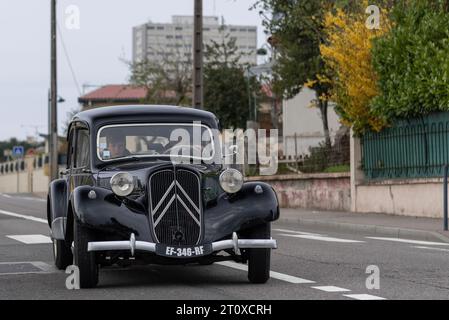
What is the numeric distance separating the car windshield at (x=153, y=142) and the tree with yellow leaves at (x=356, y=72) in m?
16.3

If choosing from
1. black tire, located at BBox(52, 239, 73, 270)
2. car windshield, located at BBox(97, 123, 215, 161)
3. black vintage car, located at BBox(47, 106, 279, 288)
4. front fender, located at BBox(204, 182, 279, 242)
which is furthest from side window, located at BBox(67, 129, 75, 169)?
front fender, located at BBox(204, 182, 279, 242)

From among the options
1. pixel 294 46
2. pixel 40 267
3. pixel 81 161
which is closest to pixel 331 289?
pixel 81 161

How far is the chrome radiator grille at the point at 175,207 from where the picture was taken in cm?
1069

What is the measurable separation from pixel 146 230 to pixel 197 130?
2.39 metres

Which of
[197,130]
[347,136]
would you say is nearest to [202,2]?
[347,136]

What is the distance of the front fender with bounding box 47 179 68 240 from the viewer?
1273 centimetres

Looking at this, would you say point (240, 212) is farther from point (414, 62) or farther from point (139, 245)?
point (414, 62)

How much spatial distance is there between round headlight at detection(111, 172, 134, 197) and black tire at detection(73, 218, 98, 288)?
0.50 metres

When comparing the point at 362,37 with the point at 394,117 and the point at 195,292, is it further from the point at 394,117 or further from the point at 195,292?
the point at 195,292

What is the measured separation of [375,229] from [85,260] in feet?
41.8

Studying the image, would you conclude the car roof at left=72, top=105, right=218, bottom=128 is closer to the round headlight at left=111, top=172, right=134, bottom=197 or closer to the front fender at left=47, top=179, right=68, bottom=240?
the front fender at left=47, top=179, right=68, bottom=240

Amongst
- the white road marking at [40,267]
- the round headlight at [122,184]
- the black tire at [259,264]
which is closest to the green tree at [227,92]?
the white road marking at [40,267]

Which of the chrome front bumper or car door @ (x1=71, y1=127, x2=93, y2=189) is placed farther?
car door @ (x1=71, y1=127, x2=93, y2=189)

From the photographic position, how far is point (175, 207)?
10750 mm
